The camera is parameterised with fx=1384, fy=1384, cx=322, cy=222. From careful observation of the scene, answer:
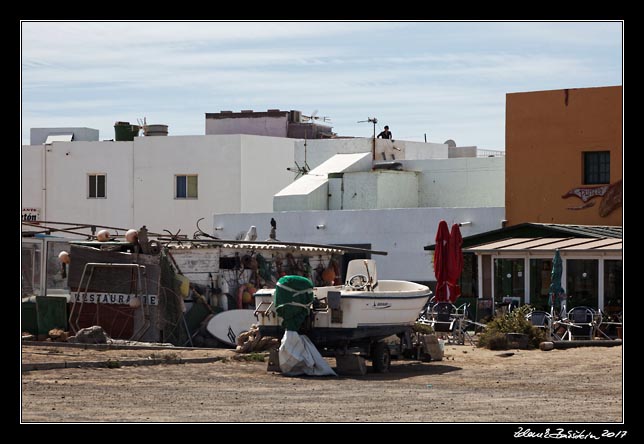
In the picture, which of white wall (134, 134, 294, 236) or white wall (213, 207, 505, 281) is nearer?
white wall (213, 207, 505, 281)

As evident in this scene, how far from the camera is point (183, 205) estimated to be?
176 feet

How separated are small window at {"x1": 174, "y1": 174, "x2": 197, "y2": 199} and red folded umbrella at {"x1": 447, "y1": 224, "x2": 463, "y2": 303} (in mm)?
24657

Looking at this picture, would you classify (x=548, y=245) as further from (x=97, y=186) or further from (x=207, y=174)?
(x=97, y=186)

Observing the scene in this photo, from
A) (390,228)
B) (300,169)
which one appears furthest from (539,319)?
(300,169)

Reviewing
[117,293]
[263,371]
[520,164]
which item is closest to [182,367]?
[263,371]

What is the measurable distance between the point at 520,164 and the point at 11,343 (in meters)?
26.9

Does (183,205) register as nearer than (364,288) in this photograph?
No

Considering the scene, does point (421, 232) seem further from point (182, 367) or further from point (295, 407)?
point (295, 407)

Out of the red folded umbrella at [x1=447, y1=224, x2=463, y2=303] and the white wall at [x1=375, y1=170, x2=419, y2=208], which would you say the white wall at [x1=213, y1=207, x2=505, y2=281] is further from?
the red folded umbrella at [x1=447, y1=224, x2=463, y2=303]

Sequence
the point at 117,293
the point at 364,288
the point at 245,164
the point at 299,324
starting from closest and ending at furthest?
the point at 299,324
the point at 364,288
the point at 117,293
the point at 245,164

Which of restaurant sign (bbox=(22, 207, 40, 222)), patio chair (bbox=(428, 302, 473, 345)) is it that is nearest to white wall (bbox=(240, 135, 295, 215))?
restaurant sign (bbox=(22, 207, 40, 222))

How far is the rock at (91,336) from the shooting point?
→ 82.2ft

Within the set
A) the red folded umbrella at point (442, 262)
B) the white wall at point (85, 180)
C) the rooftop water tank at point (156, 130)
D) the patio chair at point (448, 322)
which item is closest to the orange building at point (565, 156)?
the red folded umbrella at point (442, 262)

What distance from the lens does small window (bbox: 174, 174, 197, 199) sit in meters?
53.9
